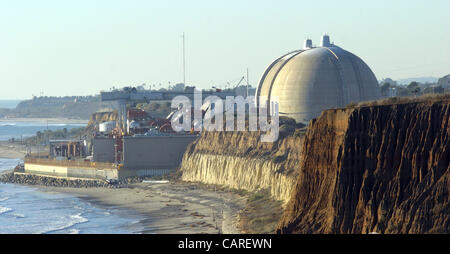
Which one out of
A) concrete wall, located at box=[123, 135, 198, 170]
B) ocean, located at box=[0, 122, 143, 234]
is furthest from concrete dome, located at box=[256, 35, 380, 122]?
ocean, located at box=[0, 122, 143, 234]

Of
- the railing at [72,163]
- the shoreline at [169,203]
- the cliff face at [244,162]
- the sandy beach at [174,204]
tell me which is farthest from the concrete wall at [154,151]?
the sandy beach at [174,204]

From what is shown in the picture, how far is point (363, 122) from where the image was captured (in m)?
50.4

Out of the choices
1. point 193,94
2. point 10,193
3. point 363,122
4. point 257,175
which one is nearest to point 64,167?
point 10,193

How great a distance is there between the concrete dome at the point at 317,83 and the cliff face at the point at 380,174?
71355mm

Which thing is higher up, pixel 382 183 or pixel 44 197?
pixel 382 183

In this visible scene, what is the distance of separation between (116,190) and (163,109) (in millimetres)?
80344

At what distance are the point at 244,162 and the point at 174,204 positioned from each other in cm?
1053

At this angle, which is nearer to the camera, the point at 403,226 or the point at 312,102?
the point at 403,226

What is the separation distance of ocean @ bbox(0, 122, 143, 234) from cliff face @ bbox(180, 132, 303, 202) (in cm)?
1289

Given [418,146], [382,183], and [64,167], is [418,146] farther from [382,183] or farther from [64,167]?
[64,167]

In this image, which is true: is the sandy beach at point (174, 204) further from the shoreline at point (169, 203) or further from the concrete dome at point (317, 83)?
the concrete dome at point (317, 83)

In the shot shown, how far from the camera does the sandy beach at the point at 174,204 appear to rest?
2908 inches

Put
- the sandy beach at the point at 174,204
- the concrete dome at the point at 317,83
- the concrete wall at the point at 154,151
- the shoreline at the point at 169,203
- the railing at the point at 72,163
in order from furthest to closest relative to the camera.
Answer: the concrete dome at the point at 317,83 → the railing at the point at 72,163 → the concrete wall at the point at 154,151 → the shoreline at the point at 169,203 → the sandy beach at the point at 174,204

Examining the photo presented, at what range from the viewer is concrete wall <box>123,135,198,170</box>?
11675 centimetres
